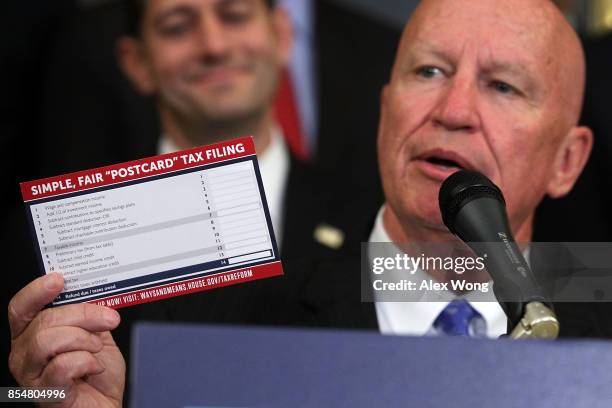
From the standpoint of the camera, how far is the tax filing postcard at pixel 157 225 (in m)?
1.42

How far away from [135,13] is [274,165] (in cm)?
51

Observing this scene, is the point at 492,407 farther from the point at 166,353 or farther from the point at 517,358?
the point at 166,353

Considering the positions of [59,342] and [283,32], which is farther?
[283,32]

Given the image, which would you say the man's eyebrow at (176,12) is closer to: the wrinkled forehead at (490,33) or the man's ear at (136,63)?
the man's ear at (136,63)

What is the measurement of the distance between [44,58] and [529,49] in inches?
67.7

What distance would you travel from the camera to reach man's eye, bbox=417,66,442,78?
5.67 ft

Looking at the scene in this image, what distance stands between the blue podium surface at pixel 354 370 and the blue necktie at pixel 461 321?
1.46 feet

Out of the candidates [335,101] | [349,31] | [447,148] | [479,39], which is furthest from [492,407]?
[349,31]

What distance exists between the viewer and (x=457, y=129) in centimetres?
166


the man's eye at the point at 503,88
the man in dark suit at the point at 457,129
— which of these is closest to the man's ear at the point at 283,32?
the man in dark suit at the point at 457,129

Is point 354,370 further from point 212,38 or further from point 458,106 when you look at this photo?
point 212,38

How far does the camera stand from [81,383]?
151 centimetres

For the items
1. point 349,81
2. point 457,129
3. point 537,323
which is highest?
point 349,81

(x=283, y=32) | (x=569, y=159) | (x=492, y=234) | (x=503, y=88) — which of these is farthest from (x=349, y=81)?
(x=492, y=234)
